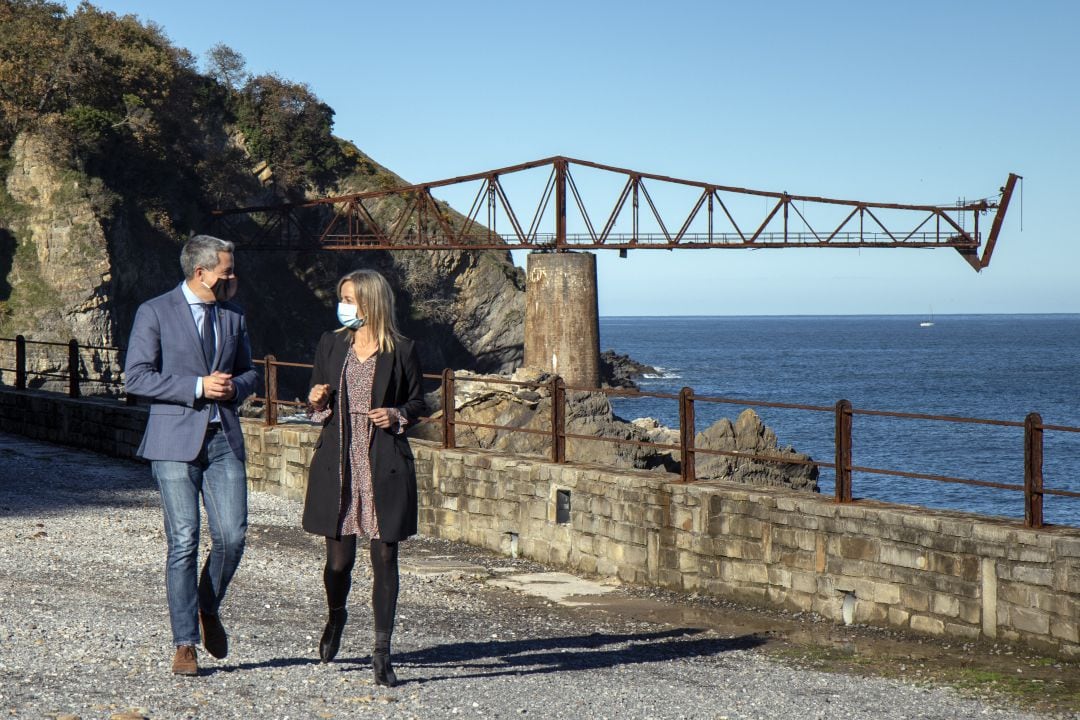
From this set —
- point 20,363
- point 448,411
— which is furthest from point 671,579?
point 20,363

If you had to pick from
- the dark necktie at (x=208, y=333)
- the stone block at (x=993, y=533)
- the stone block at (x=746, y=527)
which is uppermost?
the dark necktie at (x=208, y=333)

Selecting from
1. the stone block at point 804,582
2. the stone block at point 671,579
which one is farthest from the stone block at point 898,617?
the stone block at point 671,579

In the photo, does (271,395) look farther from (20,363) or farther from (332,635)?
(332,635)

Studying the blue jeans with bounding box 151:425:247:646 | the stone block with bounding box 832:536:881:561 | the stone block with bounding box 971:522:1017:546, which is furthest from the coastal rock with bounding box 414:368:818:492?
the blue jeans with bounding box 151:425:247:646

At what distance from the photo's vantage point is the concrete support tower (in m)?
54.9

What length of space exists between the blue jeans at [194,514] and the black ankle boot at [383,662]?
714 mm

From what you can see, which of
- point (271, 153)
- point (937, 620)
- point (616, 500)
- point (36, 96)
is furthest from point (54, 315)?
point (937, 620)

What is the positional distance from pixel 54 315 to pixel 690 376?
5840 centimetres

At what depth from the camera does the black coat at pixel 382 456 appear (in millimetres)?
5367

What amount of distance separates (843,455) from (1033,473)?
4.57ft

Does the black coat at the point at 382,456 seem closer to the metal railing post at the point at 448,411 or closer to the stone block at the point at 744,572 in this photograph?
the stone block at the point at 744,572

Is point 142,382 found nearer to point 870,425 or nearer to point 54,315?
point 54,315

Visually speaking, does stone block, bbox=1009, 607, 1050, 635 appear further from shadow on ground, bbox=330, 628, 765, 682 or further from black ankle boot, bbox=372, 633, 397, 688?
black ankle boot, bbox=372, 633, 397, 688

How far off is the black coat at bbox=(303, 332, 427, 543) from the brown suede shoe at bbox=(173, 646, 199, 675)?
2.27ft
